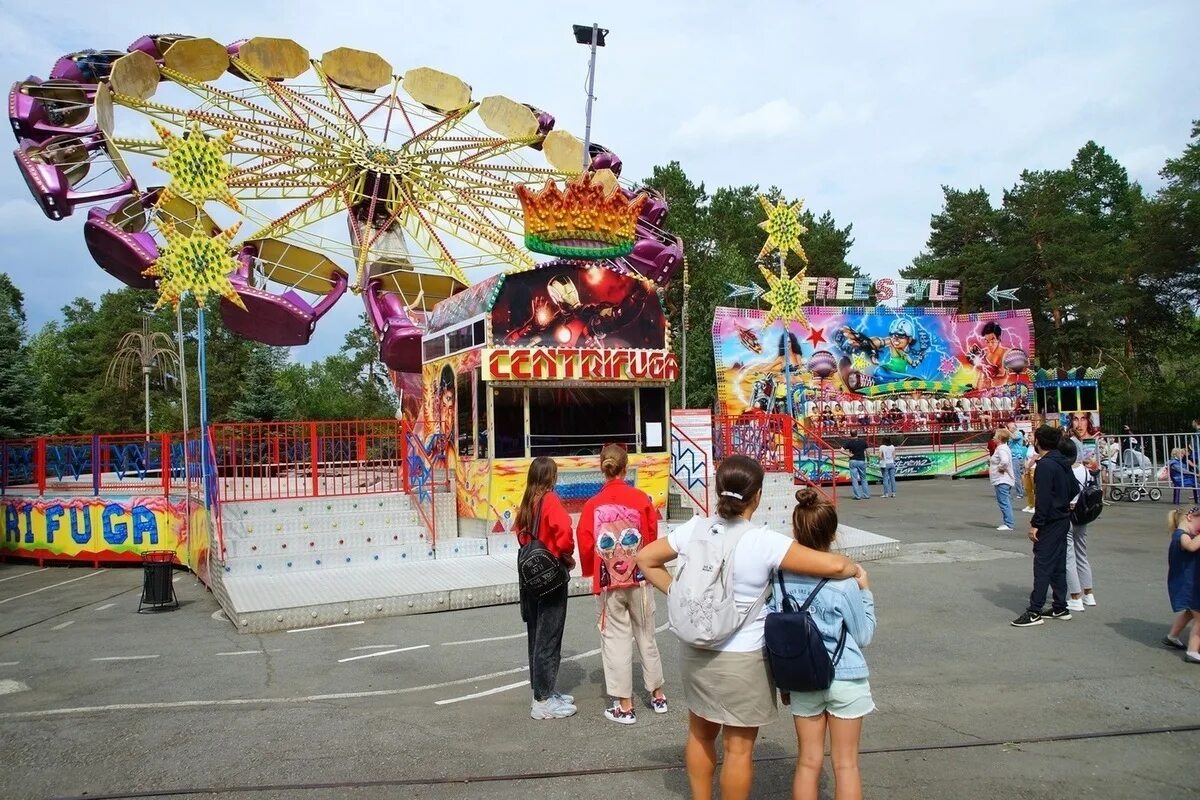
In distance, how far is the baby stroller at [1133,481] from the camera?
1934cm

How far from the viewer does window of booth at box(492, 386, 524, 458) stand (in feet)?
43.4

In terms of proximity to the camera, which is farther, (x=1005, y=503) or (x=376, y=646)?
(x=1005, y=503)

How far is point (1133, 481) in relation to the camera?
64.1ft

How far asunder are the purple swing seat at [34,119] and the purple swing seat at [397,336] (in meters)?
6.56

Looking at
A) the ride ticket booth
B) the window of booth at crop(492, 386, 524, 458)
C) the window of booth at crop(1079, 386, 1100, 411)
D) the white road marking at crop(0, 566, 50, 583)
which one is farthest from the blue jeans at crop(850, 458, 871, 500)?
the white road marking at crop(0, 566, 50, 583)

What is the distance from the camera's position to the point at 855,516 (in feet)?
59.0

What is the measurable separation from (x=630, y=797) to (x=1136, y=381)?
155ft

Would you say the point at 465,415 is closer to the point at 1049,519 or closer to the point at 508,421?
the point at 508,421

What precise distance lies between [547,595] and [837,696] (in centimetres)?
243

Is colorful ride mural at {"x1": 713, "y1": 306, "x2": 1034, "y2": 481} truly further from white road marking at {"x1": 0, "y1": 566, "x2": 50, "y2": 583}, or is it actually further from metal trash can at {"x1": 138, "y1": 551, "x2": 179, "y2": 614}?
metal trash can at {"x1": 138, "y1": 551, "x2": 179, "y2": 614}

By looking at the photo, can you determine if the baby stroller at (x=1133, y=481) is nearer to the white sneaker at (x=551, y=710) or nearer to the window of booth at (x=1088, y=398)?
the window of booth at (x=1088, y=398)

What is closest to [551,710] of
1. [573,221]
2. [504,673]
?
[504,673]

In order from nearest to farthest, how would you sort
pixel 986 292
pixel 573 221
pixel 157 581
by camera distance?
pixel 157 581
pixel 573 221
pixel 986 292

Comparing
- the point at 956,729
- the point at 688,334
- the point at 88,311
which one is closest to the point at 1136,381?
the point at 688,334
